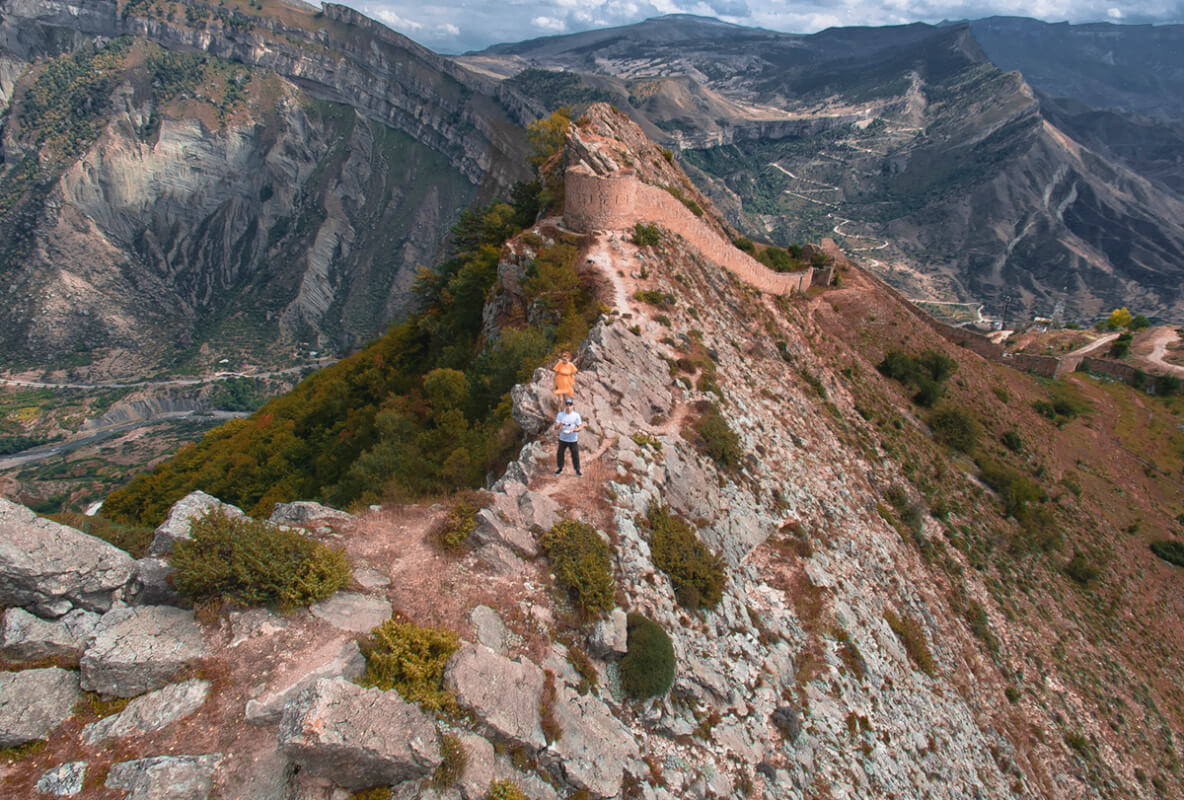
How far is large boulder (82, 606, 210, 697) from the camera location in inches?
321

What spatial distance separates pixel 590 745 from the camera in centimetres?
997

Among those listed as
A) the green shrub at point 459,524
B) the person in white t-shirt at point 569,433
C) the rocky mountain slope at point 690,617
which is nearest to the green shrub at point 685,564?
the rocky mountain slope at point 690,617

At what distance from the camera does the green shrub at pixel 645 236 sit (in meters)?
31.3

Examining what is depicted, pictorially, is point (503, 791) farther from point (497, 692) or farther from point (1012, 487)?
A: point (1012, 487)

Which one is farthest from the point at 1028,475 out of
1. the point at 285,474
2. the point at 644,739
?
the point at 285,474

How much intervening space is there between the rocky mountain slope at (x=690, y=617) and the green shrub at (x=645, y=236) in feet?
1.15

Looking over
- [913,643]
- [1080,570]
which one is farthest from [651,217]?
[1080,570]

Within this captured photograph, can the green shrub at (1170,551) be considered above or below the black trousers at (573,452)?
below

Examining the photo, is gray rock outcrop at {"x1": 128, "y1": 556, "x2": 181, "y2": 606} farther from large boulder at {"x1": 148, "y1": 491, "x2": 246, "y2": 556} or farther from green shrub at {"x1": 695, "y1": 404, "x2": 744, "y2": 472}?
green shrub at {"x1": 695, "y1": 404, "x2": 744, "y2": 472}

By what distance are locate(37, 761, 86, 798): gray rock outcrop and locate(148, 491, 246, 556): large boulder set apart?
3.82 meters

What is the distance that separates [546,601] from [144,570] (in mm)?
6978

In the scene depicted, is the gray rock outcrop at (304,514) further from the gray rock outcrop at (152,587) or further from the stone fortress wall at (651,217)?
the stone fortress wall at (651,217)

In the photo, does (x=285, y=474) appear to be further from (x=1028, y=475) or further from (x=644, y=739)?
(x=1028, y=475)

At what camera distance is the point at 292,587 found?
998 centimetres
